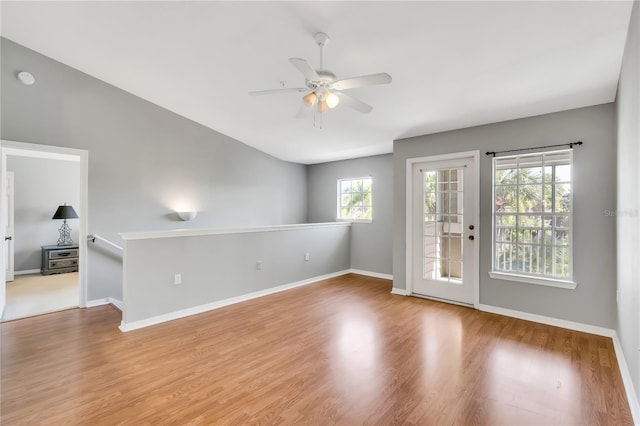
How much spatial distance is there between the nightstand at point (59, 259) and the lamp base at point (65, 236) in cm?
38

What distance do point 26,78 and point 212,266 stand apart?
3.16m

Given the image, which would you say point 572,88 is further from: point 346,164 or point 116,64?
point 116,64

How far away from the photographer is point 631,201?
2.08 metres

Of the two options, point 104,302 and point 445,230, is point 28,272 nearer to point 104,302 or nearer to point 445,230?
point 104,302

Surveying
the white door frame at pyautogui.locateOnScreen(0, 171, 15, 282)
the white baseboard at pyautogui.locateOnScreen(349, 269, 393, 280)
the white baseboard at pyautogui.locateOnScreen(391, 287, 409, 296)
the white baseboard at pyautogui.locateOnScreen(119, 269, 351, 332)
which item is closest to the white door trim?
the white door frame at pyautogui.locateOnScreen(0, 171, 15, 282)

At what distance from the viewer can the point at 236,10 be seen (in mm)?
2404

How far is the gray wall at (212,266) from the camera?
329 centimetres

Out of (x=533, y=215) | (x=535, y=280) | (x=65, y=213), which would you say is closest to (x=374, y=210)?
(x=533, y=215)

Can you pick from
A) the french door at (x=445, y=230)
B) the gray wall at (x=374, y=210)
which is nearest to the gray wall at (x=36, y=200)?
the gray wall at (x=374, y=210)

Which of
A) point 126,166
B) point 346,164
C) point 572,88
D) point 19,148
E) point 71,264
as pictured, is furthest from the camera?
point 346,164

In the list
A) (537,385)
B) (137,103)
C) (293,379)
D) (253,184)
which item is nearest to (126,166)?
(137,103)

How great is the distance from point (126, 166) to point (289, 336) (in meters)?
3.44

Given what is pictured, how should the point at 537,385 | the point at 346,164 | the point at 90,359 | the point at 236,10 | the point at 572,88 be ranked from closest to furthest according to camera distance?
the point at 537,385 < the point at 236,10 < the point at 90,359 < the point at 572,88 < the point at 346,164

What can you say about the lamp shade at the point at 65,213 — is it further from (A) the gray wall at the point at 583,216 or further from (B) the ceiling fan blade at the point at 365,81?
(A) the gray wall at the point at 583,216
